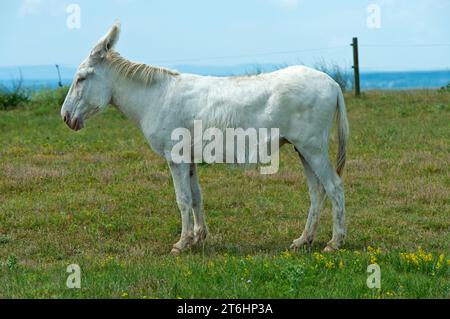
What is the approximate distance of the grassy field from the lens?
21.6 ft

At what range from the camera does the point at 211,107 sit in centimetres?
833

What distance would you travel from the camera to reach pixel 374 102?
867 inches

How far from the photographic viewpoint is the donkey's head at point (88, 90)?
28.3 ft

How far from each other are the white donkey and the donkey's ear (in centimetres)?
1

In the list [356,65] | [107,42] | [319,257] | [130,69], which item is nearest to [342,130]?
[319,257]

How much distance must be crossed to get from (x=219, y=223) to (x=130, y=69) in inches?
93.7

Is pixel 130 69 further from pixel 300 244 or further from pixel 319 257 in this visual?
pixel 319 257

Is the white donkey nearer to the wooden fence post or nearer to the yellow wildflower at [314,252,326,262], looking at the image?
→ the yellow wildflower at [314,252,326,262]

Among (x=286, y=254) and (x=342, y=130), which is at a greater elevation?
(x=342, y=130)

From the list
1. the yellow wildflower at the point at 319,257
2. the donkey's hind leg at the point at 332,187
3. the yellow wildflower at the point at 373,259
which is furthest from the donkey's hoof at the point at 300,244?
the yellow wildflower at the point at 373,259

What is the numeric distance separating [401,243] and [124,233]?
328 cm

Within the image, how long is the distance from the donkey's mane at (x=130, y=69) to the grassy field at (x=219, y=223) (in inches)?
75.0
